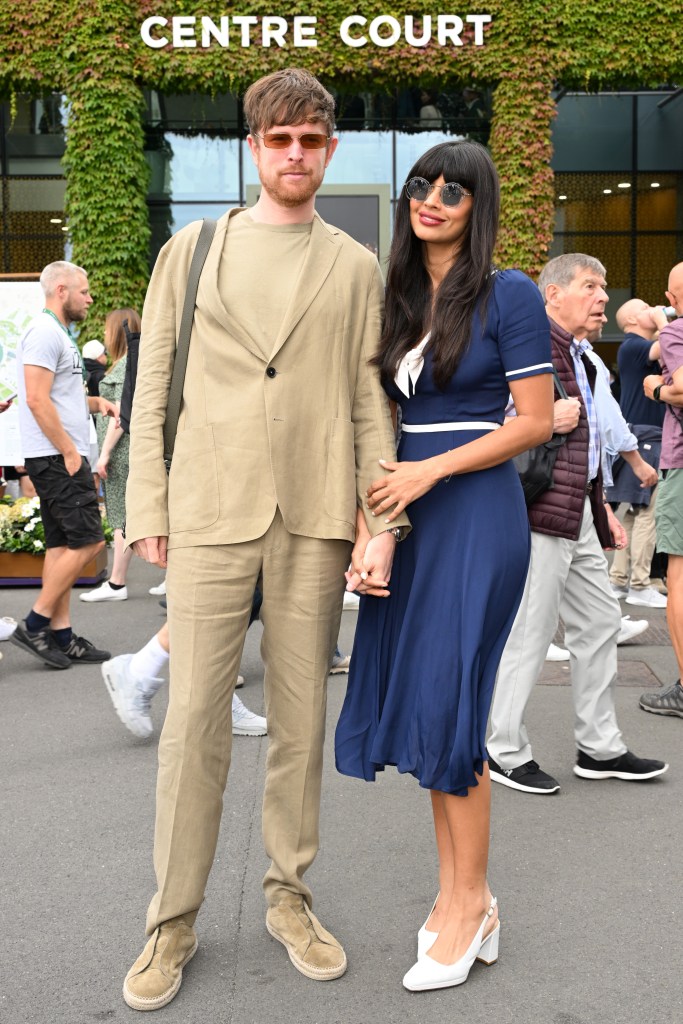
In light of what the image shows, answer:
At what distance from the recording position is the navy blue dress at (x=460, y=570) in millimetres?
2736

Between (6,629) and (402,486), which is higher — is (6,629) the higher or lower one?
the lower one

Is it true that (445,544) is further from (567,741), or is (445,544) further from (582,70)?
(582,70)

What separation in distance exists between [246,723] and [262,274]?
9.06ft

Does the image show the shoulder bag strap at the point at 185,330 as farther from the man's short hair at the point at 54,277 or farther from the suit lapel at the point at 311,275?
the man's short hair at the point at 54,277

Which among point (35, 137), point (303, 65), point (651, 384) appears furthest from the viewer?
point (35, 137)

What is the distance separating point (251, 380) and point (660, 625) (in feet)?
17.9

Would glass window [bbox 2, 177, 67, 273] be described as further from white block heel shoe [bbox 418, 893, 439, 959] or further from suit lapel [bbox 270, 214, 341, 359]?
white block heel shoe [bbox 418, 893, 439, 959]

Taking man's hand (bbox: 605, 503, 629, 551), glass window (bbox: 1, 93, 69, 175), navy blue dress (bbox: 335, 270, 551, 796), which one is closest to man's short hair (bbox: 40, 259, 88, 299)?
man's hand (bbox: 605, 503, 629, 551)

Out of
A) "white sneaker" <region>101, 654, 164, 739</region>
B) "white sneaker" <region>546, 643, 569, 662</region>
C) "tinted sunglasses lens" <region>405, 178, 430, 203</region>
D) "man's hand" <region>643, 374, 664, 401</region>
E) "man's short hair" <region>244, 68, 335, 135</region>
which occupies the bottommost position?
"white sneaker" <region>546, 643, 569, 662</region>

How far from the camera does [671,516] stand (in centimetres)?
524

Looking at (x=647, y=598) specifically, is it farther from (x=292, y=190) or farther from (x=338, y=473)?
(x=292, y=190)

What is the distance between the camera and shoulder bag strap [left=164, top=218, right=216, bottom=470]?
2.78m

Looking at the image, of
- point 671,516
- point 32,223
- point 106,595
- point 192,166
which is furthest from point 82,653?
point 32,223

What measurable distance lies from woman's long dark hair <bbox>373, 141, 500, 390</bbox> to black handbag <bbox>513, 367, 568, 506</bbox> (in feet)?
4.93
